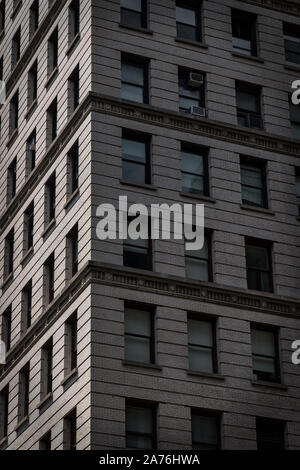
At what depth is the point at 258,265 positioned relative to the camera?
49.8 metres

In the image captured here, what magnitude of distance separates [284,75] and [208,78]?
3.74 m

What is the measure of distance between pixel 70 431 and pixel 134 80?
14.7m

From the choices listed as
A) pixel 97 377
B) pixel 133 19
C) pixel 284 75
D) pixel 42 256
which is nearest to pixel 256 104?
pixel 284 75

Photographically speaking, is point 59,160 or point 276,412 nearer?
point 276,412

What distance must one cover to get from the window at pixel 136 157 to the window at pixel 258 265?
15.9 ft

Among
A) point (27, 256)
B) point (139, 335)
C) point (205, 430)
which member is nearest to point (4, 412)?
point (27, 256)

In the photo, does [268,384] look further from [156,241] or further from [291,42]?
[291,42]

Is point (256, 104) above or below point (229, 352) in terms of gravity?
above

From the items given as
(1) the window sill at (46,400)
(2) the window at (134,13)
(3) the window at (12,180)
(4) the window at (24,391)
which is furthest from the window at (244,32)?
(1) the window sill at (46,400)

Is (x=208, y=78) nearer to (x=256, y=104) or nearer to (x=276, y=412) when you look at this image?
(x=256, y=104)

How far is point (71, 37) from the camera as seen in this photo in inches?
2152

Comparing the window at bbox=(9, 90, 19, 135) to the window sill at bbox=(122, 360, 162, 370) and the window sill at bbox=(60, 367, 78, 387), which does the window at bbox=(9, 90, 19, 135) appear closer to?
→ the window sill at bbox=(60, 367, 78, 387)
